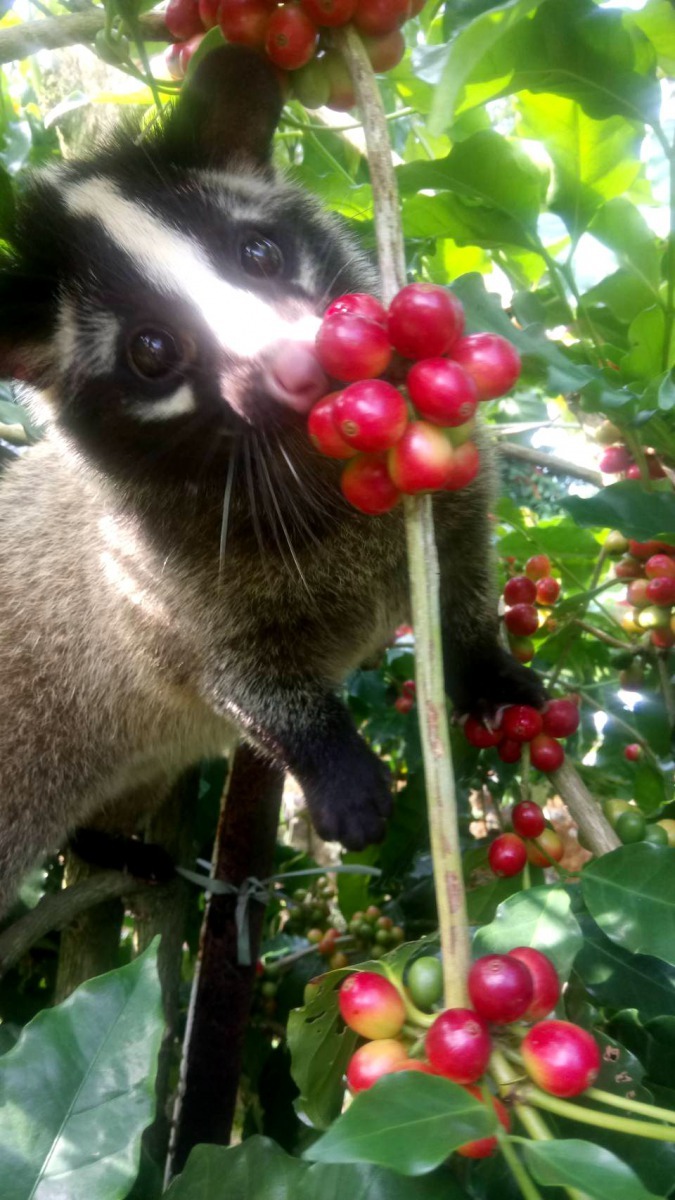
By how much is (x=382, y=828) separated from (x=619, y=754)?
0.70 m

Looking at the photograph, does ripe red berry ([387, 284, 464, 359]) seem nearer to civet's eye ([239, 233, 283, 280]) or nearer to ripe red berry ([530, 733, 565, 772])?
ripe red berry ([530, 733, 565, 772])

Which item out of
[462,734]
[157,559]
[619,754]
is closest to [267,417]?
[157,559]

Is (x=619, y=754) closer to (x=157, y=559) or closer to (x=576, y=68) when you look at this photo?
(x=157, y=559)

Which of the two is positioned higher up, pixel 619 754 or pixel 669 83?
pixel 669 83

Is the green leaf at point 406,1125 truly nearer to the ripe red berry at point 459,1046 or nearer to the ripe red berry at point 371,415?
the ripe red berry at point 459,1046

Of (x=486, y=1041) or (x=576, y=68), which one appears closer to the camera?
(x=486, y=1041)

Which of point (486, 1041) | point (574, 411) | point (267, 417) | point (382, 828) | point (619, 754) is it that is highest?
point (267, 417)

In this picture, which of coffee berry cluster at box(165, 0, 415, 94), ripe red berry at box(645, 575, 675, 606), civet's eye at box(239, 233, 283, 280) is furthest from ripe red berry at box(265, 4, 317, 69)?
ripe red berry at box(645, 575, 675, 606)

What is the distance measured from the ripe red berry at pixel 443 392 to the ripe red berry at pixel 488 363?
0.17ft

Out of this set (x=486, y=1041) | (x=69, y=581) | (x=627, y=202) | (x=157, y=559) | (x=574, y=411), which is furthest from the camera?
(x=69, y=581)

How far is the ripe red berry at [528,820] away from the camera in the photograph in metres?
1.29

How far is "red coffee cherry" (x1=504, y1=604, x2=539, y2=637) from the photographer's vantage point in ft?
5.52

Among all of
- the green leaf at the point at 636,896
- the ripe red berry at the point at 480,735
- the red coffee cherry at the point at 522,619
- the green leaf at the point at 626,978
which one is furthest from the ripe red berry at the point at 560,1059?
the red coffee cherry at the point at 522,619

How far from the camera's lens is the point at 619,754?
6.83 feet
